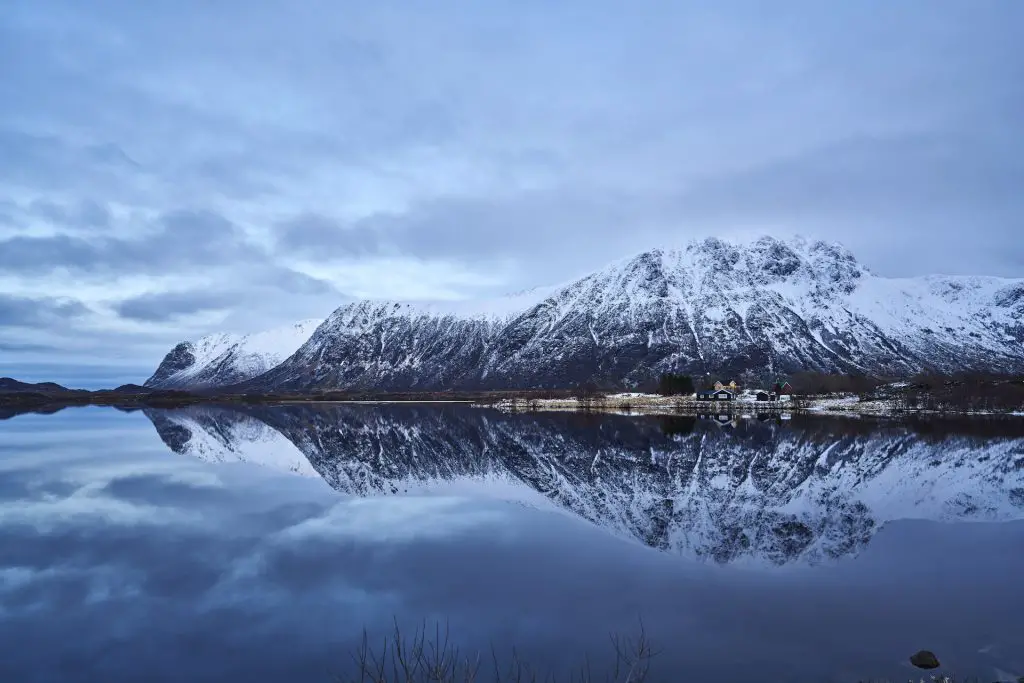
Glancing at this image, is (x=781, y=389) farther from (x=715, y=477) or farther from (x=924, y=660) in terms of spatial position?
(x=924, y=660)

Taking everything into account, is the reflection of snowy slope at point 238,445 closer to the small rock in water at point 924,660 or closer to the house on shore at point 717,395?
the small rock in water at point 924,660

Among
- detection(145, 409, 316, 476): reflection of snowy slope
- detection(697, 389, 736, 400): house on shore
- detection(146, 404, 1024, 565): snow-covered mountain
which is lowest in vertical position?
detection(146, 404, 1024, 565): snow-covered mountain

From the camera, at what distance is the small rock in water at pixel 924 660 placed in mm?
12133

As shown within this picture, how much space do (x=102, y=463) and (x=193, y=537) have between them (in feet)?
91.5

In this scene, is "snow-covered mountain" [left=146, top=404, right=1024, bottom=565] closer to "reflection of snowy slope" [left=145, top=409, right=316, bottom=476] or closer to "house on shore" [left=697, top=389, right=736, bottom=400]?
"reflection of snowy slope" [left=145, top=409, right=316, bottom=476]

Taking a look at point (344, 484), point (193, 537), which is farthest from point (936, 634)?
point (344, 484)

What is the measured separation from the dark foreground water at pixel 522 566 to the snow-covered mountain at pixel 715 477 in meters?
0.22

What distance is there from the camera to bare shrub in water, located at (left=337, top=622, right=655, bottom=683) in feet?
38.2

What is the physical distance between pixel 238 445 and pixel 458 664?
53.6 metres

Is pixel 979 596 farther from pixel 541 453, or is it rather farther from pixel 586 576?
pixel 541 453

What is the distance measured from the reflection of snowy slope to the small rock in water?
3464cm

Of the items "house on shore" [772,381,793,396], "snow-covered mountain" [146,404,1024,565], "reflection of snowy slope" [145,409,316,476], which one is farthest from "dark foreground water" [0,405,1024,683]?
"house on shore" [772,381,793,396]

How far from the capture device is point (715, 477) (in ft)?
121

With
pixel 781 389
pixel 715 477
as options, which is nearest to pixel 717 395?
pixel 781 389
